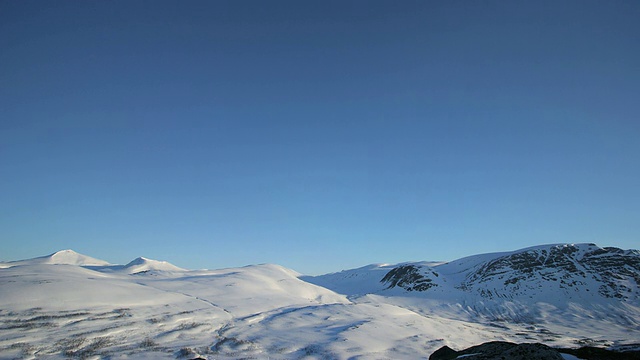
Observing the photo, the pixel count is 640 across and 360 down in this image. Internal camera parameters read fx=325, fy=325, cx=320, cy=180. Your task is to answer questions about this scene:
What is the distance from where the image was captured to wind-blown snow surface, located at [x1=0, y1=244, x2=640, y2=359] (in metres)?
35.1

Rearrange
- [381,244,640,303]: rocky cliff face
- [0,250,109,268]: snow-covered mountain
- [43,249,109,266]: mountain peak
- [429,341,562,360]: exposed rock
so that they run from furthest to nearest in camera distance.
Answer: [43,249,109,266]: mountain peak < [0,250,109,268]: snow-covered mountain < [381,244,640,303]: rocky cliff face < [429,341,562,360]: exposed rock

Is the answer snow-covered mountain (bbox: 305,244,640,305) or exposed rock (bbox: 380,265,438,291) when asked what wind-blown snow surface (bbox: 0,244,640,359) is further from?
exposed rock (bbox: 380,265,438,291)

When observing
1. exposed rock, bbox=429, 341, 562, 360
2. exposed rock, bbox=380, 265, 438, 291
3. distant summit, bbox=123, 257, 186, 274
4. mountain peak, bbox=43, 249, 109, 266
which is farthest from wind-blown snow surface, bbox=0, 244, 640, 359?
mountain peak, bbox=43, 249, 109, 266

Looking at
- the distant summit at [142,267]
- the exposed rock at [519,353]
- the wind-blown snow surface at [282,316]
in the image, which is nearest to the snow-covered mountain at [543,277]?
the wind-blown snow surface at [282,316]

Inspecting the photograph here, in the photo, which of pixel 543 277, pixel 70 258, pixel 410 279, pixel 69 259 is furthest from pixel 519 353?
pixel 70 258

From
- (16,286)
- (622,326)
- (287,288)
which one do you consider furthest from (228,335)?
(622,326)

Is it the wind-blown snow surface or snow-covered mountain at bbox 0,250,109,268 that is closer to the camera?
the wind-blown snow surface

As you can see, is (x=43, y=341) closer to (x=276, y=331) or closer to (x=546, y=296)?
(x=276, y=331)

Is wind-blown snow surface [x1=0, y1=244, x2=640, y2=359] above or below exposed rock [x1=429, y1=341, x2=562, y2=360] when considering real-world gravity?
below

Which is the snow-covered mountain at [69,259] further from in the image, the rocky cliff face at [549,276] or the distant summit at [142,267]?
the rocky cliff face at [549,276]

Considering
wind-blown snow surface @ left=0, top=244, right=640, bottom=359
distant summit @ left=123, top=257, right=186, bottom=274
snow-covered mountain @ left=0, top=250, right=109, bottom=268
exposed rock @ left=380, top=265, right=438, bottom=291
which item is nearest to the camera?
wind-blown snow surface @ left=0, top=244, right=640, bottom=359

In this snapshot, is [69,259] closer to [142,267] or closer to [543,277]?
[142,267]

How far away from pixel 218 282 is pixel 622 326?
101 meters

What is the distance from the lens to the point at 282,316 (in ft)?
182
